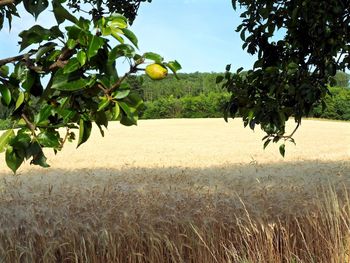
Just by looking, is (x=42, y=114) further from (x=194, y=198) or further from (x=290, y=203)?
(x=290, y=203)

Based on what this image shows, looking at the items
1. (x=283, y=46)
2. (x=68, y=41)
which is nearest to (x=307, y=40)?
(x=283, y=46)

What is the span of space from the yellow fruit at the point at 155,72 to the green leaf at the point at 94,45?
0.13 metres

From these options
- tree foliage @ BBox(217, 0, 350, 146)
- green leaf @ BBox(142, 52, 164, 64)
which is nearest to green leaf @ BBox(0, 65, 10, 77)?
green leaf @ BBox(142, 52, 164, 64)

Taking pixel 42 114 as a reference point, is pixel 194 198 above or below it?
below

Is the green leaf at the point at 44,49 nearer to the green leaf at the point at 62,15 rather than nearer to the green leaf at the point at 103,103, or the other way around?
the green leaf at the point at 62,15

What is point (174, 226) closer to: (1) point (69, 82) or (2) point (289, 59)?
(2) point (289, 59)

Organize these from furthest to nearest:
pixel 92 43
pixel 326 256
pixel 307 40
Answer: pixel 326 256
pixel 307 40
pixel 92 43

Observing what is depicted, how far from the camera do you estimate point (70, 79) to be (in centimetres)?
110

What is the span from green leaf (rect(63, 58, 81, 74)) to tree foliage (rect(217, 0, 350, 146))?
236cm

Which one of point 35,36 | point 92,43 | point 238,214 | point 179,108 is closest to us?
point 92,43

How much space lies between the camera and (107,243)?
4.07 m

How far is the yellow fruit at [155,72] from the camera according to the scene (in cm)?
105

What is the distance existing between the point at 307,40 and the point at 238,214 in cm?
221

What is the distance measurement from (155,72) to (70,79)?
0.22 m
